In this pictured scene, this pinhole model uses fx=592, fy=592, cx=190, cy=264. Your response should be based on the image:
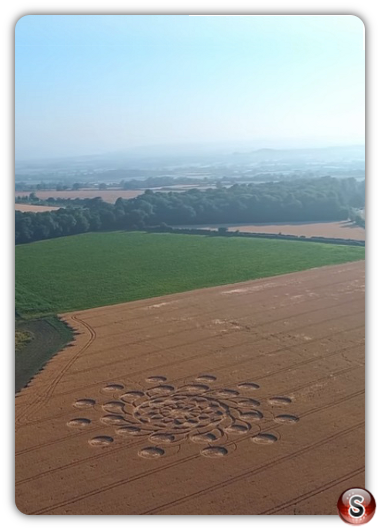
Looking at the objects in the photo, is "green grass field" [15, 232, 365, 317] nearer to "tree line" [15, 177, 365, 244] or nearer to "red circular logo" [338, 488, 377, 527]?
"tree line" [15, 177, 365, 244]

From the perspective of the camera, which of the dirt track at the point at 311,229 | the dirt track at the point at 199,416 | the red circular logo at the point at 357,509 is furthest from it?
the dirt track at the point at 311,229

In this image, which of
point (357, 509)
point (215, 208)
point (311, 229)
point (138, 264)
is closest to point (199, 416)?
point (357, 509)

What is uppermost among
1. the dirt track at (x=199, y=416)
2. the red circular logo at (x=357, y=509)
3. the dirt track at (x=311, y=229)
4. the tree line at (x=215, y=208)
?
the tree line at (x=215, y=208)

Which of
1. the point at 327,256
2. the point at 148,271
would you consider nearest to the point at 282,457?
the point at 148,271

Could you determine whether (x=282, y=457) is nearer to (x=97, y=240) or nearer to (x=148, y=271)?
(x=148, y=271)

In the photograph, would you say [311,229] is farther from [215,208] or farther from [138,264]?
[138,264]

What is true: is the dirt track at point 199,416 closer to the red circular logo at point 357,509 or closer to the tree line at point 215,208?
the red circular logo at point 357,509

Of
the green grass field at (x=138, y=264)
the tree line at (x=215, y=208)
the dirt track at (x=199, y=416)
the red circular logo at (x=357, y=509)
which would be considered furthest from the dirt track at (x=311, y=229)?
the red circular logo at (x=357, y=509)
